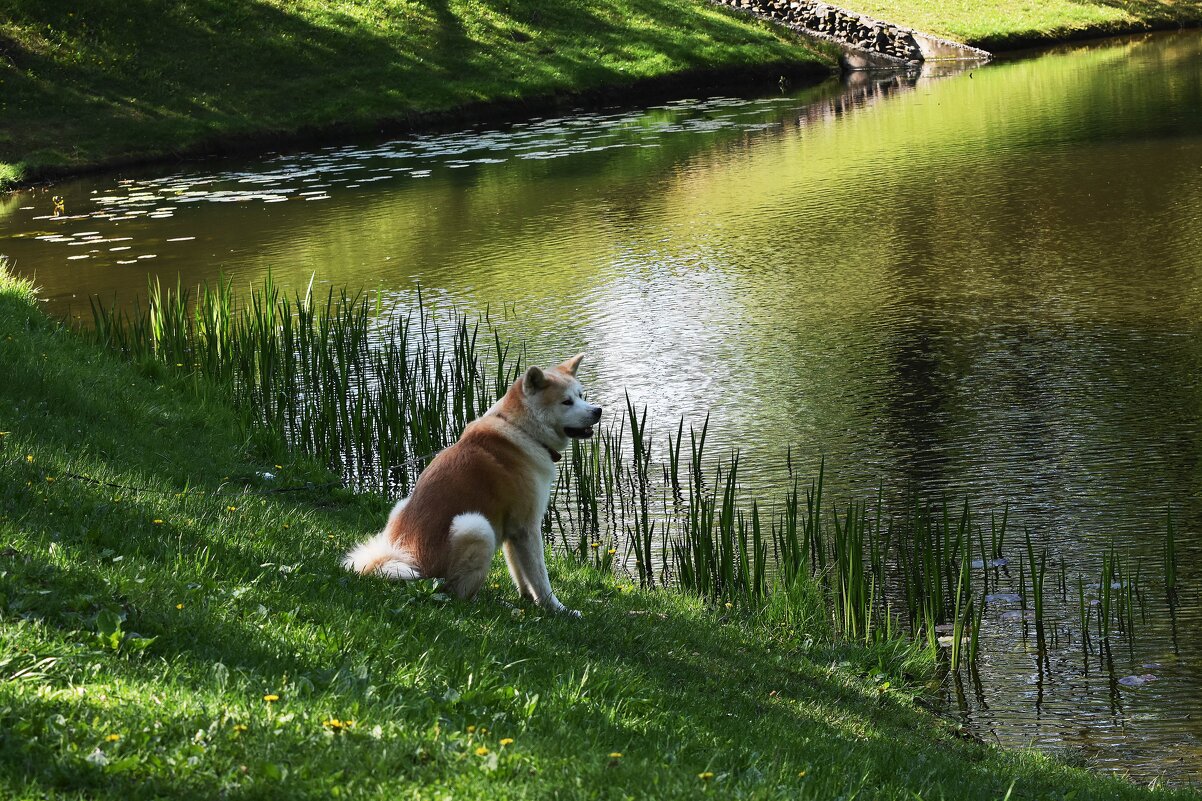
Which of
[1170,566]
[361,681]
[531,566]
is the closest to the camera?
[361,681]

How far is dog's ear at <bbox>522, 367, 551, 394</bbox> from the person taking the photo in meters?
7.58

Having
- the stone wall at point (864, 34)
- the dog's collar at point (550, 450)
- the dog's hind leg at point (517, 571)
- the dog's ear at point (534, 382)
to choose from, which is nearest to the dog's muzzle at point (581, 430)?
the dog's collar at point (550, 450)

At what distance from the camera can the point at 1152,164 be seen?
27.6 metres

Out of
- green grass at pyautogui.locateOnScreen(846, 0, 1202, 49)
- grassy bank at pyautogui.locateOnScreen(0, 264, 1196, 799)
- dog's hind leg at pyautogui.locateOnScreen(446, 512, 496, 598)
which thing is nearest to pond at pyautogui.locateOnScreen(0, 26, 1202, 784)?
grassy bank at pyautogui.locateOnScreen(0, 264, 1196, 799)

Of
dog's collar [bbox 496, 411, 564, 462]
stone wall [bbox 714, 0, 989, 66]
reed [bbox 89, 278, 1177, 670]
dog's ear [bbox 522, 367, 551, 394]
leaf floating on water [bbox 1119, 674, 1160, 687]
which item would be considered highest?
stone wall [bbox 714, 0, 989, 66]

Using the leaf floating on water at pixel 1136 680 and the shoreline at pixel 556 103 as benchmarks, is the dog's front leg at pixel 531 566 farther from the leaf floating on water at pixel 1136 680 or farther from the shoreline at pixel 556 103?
the shoreline at pixel 556 103

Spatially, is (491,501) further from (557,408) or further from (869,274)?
(869,274)

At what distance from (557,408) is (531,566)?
96cm

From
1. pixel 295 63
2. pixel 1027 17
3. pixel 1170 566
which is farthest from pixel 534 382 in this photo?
pixel 1027 17

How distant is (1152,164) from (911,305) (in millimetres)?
12062

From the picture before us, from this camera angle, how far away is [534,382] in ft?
25.1

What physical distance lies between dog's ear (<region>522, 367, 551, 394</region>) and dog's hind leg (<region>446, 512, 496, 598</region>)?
3.13ft

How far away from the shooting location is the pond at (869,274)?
34.7 feet

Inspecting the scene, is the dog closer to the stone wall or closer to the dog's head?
the dog's head
